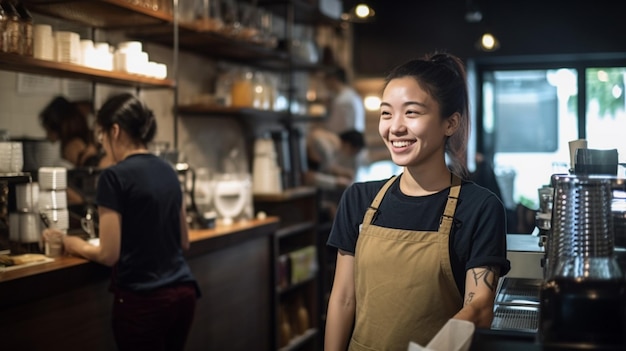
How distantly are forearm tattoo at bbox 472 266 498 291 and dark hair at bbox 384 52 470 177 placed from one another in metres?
0.34

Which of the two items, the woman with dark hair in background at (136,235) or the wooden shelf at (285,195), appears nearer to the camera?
the woman with dark hair in background at (136,235)

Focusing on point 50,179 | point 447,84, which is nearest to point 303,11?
point 50,179

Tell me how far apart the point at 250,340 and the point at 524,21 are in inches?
157

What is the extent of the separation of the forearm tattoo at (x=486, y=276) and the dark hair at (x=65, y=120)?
7.45ft

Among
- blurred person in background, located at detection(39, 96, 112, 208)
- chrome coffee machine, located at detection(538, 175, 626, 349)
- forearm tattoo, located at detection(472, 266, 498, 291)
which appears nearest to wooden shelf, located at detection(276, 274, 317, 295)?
blurred person in background, located at detection(39, 96, 112, 208)

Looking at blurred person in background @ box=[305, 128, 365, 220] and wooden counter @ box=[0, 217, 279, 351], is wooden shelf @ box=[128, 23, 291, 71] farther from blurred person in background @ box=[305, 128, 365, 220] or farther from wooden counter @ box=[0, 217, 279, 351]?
wooden counter @ box=[0, 217, 279, 351]

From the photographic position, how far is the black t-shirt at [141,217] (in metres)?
2.75

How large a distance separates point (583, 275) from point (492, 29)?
212 inches

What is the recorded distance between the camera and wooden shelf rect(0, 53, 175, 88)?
2.79m

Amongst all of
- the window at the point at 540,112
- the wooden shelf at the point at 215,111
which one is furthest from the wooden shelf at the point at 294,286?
the window at the point at 540,112

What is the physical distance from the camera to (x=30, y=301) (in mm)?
2539

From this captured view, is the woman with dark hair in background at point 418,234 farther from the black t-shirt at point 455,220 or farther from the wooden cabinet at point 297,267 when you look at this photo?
the wooden cabinet at point 297,267

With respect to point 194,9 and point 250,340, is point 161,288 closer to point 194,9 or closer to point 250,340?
point 250,340

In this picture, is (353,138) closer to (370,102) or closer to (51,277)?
(370,102)
